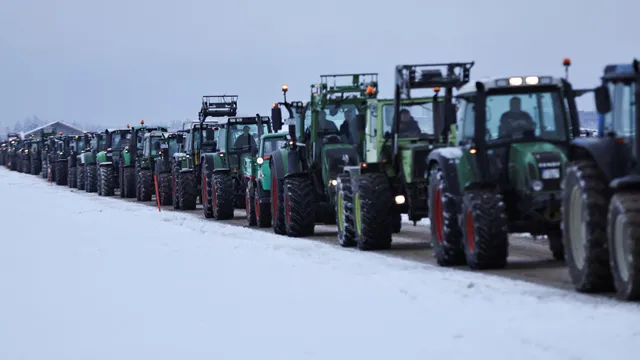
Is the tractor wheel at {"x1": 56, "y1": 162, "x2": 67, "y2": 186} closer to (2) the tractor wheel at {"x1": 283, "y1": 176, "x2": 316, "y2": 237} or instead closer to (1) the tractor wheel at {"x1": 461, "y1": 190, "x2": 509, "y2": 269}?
(2) the tractor wheel at {"x1": 283, "y1": 176, "x2": 316, "y2": 237}

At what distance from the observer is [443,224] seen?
15.0 meters

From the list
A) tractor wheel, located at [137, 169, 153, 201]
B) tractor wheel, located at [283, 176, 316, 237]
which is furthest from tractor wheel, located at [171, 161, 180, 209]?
tractor wheel, located at [283, 176, 316, 237]

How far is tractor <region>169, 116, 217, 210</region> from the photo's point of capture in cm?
3108

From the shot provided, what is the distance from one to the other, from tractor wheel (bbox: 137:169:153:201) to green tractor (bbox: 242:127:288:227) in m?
12.2

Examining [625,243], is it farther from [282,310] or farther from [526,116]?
[526,116]

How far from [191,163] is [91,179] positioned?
1621 centimetres

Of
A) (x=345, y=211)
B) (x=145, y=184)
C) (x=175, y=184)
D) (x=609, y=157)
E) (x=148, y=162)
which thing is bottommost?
(x=145, y=184)

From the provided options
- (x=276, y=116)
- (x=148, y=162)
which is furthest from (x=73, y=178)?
(x=276, y=116)

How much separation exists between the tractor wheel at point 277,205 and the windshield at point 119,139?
20781 millimetres

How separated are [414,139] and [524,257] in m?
2.77

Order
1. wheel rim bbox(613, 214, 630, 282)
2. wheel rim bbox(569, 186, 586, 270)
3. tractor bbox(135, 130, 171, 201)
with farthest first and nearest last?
1. tractor bbox(135, 130, 171, 201)
2. wheel rim bbox(569, 186, 586, 270)
3. wheel rim bbox(613, 214, 630, 282)

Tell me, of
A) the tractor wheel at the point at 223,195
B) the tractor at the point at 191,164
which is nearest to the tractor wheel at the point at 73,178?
the tractor at the point at 191,164

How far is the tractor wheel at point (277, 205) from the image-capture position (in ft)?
73.9

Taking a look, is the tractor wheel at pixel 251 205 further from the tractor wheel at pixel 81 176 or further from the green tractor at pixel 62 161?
the green tractor at pixel 62 161
